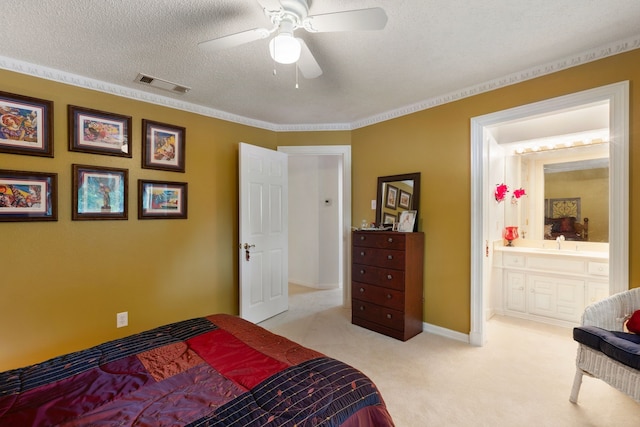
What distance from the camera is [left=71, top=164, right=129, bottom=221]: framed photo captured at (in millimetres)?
2441

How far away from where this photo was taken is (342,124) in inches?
153

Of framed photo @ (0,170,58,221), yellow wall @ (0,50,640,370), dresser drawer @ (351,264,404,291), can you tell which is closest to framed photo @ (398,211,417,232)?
yellow wall @ (0,50,640,370)

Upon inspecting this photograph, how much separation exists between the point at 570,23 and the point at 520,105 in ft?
2.53

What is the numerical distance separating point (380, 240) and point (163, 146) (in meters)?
2.40

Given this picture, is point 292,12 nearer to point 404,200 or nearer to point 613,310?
point 404,200

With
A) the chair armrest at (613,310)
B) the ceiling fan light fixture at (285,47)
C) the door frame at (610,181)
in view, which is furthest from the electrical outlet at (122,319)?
the chair armrest at (613,310)

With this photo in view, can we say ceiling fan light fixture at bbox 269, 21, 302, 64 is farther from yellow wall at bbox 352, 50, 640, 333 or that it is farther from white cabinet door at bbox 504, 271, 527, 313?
white cabinet door at bbox 504, 271, 527, 313

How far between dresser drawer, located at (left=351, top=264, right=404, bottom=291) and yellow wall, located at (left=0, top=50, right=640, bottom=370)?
0.43m

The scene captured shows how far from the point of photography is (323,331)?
10.4ft

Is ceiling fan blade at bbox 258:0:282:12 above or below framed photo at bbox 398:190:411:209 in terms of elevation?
above

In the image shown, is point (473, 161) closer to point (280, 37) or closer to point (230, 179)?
point (280, 37)

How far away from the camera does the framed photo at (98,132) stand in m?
2.44

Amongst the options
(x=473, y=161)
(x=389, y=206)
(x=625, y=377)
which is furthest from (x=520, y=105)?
(x=625, y=377)

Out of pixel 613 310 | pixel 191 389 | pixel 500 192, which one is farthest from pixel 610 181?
pixel 191 389
